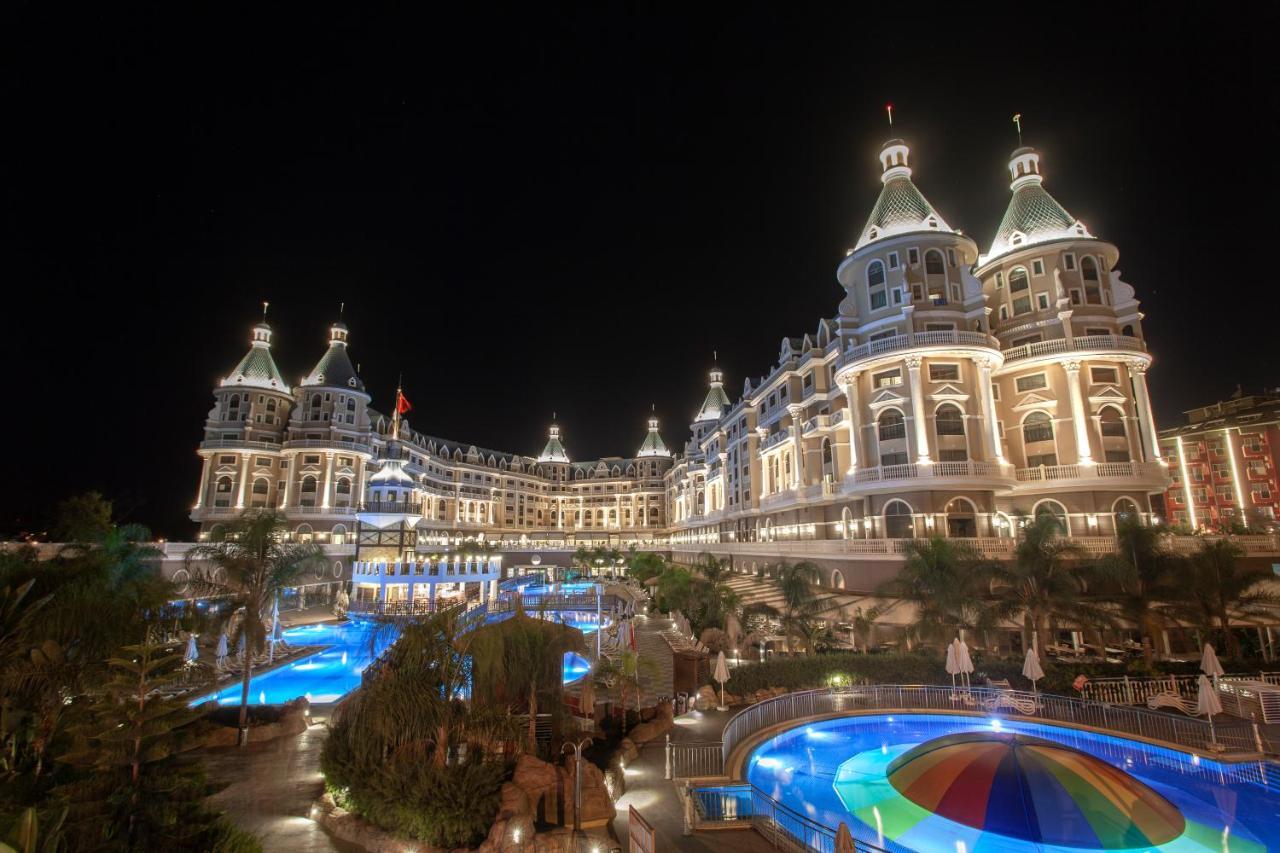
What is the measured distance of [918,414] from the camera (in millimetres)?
29344

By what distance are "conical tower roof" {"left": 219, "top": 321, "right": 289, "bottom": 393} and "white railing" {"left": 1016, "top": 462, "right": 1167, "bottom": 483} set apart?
67.5 meters

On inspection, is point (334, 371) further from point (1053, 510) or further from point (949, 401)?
point (1053, 510)

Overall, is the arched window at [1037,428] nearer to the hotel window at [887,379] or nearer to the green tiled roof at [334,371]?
the hotel window at [887,379]

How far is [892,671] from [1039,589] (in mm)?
6146

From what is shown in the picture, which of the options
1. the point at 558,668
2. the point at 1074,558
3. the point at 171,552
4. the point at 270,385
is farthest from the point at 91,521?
the point at 1074,558

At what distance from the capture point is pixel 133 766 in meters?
8.62

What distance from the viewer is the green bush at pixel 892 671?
55.7 feet

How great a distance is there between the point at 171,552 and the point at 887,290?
154 feet

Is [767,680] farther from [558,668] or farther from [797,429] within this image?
[797,429]

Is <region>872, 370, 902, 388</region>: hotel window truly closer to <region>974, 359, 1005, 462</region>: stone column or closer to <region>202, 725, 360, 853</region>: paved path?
<region>974, 359, 1005, 462</region>: stone column

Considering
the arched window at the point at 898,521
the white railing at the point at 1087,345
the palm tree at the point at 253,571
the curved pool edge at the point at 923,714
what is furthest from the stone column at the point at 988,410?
the palm tree at the point at 253,571

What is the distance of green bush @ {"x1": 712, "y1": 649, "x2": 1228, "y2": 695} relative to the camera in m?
17.0

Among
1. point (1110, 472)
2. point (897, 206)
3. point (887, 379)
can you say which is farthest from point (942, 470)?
point (897, 206)

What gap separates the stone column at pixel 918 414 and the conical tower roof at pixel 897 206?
8.70m
